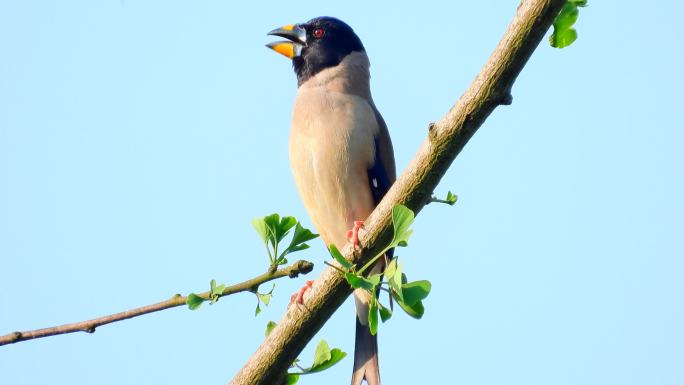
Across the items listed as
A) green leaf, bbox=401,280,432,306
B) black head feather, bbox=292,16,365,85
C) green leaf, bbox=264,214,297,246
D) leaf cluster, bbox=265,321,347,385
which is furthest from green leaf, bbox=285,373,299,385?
black head feather, bbox=292,16,365,85

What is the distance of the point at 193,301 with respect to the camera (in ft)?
10.8

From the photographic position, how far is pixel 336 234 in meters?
5.62

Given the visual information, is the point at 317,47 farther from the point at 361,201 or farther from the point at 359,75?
the point at 361,201

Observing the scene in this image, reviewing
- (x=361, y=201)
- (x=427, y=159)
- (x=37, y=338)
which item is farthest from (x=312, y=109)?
(x=37, y=338)

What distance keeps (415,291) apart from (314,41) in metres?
3.74

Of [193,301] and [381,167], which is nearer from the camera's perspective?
[193,301]

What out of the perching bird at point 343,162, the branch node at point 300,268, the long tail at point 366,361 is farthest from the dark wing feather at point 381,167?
the branch node at point 300,268

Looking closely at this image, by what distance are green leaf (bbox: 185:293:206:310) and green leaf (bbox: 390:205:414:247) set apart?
76 centimetres

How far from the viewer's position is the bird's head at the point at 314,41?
21.5 ft

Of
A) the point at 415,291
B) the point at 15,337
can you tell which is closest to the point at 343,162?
the point at 415,291

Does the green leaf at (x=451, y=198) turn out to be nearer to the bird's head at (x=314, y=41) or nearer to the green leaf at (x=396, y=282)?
the green leaf at (x=396, y=282)

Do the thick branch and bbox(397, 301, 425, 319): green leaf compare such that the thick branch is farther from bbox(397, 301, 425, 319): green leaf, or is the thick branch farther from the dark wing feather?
the dark wing feather

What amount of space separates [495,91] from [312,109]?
2.64 m

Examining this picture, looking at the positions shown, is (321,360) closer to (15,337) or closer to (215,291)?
(215,291)
